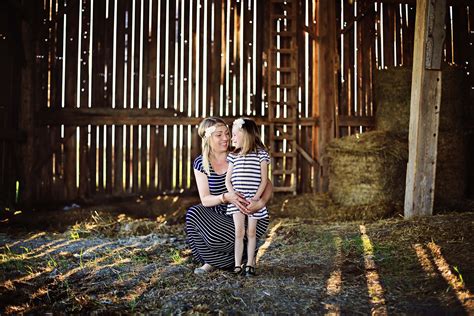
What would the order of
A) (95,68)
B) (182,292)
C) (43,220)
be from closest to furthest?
(182,292)
(43,220)
(95,68)

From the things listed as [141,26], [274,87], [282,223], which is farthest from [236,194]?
[141,26]

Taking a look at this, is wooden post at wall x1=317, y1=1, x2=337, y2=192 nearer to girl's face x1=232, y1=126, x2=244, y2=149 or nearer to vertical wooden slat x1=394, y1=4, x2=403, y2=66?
vertical wooden slat x1=394, y1=4, x2=403, y2=66

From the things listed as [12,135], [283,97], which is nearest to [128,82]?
[12,135]

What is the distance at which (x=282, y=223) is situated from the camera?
21.6ft

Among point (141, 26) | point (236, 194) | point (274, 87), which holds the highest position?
point (141, 26)

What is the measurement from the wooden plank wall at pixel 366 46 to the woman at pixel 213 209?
5.54 m

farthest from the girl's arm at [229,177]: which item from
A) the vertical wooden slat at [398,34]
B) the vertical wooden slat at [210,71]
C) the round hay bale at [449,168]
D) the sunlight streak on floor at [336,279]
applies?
the vertical wooden slat at [398,34]

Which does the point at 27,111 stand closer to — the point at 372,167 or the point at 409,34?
the point at 372,167

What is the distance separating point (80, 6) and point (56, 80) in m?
1.35

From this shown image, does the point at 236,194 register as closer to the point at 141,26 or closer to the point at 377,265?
the point at 377,265

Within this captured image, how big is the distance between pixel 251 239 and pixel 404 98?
5.14 metres

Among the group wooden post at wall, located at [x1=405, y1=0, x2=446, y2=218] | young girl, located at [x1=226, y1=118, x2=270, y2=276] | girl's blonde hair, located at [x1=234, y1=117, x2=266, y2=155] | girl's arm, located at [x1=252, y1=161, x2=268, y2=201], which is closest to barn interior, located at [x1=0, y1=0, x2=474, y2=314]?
wooden post at wall, located at [x1=405, y1=0, x2=446, y2=218]

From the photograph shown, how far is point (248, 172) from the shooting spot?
370 centimetres

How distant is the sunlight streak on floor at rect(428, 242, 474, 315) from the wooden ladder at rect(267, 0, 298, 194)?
4526 millimetres
